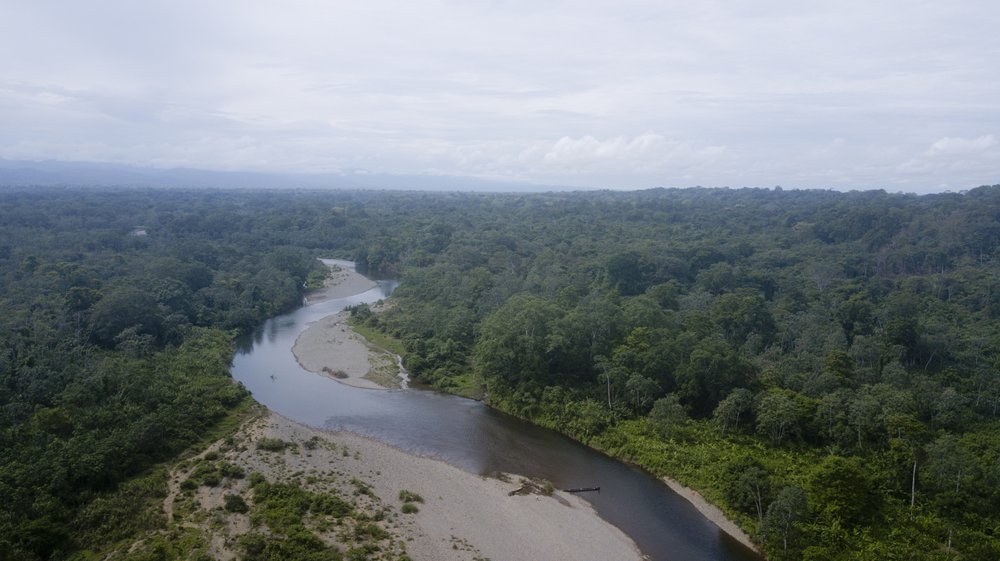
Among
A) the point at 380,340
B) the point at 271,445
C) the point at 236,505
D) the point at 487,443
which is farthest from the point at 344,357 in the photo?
the point at 236,505

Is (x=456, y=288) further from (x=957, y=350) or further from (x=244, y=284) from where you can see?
(x=957, y=350)

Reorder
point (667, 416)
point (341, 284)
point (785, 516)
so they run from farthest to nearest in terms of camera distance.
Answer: point (341, 284)
point (667, 416)
point (785, 516)

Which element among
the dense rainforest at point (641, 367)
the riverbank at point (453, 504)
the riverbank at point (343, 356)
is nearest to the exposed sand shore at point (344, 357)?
the riverbank at point (343, 356)

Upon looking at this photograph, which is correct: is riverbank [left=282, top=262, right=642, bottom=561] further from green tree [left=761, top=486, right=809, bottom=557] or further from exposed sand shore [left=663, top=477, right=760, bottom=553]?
green tree [left=761, top=486, right=809, bottom=557]

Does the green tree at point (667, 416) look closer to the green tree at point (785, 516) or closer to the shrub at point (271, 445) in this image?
the green tree at point (785, 516)

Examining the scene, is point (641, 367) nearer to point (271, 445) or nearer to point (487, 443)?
point (487, 443)

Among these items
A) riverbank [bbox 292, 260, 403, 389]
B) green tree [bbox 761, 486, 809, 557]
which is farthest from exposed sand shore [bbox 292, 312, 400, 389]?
green tree [bbox 761, 486, 809, 557]
